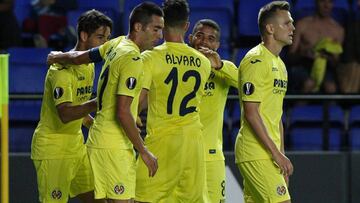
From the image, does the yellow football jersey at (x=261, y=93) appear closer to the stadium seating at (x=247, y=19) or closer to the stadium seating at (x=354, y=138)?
the stadium seating at (x=354, y=138)

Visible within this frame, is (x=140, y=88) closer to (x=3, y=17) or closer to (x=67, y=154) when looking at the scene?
(x=67, y=154)

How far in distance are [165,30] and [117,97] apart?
76 centimetres

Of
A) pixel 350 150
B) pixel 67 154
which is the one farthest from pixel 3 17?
pixel 350 150

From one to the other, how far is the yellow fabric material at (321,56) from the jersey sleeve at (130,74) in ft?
13.5

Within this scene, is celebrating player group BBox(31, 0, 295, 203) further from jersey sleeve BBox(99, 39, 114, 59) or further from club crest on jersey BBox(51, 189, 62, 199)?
club crest on jersey BBox(51, 189, 62, 199)

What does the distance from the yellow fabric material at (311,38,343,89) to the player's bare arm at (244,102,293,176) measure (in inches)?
142

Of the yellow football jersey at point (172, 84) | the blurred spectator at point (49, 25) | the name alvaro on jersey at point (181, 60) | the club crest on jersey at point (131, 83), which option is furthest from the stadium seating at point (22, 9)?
the club crest on jersey at point (131, 83)

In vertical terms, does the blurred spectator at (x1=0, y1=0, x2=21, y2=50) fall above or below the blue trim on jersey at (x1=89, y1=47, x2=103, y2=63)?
above

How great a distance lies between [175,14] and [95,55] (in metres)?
0.76

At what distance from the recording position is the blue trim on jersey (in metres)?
8.14

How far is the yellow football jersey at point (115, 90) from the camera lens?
750cm

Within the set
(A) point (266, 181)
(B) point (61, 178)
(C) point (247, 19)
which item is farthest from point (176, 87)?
(C) point (247, 19)

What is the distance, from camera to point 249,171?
7.90m

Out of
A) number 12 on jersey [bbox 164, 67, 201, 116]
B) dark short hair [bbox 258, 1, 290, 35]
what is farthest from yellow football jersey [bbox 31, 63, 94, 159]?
dark short hair [bbox 258, 1, 290, 35]
